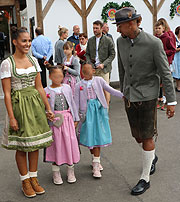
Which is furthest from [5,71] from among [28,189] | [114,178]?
[114,178]

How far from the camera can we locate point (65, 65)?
18.4 ft

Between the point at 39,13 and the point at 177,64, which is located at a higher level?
the point at 39,13

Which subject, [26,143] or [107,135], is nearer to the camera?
[26,143]

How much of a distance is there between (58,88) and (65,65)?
7.02 ft

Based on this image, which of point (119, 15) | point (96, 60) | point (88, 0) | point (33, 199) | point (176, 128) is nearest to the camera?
point (119, 15)

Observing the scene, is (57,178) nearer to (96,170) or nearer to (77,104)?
(96,170)

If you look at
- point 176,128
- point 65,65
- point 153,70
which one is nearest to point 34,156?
point 153,70

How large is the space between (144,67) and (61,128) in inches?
43.4

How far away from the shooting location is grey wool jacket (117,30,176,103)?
304cm

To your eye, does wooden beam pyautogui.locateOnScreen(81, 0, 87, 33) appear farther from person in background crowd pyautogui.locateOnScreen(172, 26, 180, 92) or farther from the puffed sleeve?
the puffed sleeve

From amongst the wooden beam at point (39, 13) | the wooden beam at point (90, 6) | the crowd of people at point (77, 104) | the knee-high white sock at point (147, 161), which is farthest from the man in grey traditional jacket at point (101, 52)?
the wooden beam at point (90, 6)

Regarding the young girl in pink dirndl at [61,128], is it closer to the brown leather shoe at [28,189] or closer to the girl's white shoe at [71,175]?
the girl's white shoe at [71,175]

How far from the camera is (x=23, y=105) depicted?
311 centimetres

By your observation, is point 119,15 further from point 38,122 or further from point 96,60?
point 96,60
